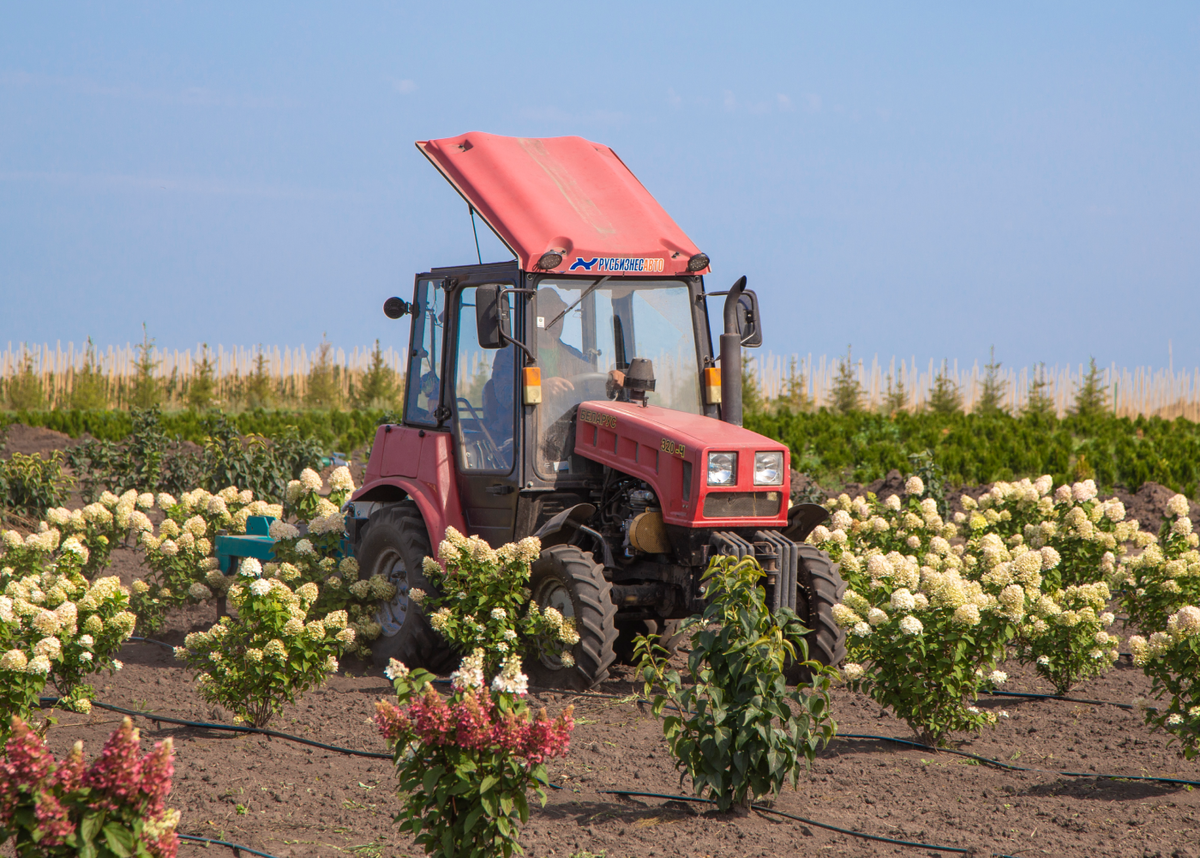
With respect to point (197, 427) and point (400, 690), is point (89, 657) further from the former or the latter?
point (197, 427)

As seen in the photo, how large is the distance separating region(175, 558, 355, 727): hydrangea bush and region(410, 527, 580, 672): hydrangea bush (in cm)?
78

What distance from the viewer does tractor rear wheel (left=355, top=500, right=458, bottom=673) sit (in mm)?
6887

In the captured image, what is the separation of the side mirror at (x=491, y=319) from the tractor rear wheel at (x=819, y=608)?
81.2 inches

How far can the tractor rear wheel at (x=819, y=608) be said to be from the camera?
6.30 meters

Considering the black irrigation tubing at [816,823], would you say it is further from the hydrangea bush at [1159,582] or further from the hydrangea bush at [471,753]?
the hydrangea bush at [1159,582]

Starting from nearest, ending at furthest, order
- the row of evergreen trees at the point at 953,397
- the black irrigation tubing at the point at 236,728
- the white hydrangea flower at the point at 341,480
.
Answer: the black irrigation tubing at the point at 236,728 → the white hydrangea flower at the point at 341,480 → the row of evergreen trees at the point at 953,397

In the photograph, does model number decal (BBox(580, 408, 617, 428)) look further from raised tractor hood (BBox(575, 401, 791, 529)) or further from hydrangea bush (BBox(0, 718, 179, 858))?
hydrangea bush (BBox(0, 718, 179, 858))

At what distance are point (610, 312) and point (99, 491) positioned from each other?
998cm

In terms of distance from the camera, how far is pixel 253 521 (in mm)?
8633

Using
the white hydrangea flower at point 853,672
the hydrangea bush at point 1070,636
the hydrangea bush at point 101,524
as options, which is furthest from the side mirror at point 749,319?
the hydrangea bush at point 101,524

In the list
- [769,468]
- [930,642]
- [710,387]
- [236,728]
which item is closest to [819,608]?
[769,468]

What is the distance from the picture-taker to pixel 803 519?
23.1ft

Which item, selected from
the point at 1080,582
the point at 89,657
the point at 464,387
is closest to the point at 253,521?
the point at 464,387

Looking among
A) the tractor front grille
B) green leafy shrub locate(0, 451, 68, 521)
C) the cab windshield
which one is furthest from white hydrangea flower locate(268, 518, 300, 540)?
green leafy shrub locate(0, 451, 68, 521)
